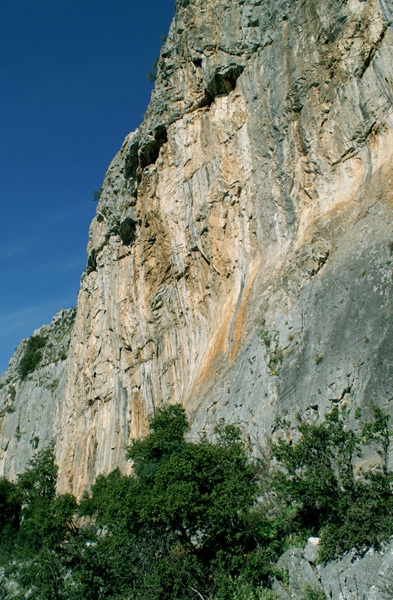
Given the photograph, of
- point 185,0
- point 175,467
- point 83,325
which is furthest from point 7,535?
point 185,0

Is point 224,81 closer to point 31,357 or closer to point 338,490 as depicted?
point 338,490

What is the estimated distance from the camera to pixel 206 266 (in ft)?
79.7

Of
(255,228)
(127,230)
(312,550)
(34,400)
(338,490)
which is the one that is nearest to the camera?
(312,550)

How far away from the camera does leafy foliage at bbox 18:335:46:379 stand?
2362 inches

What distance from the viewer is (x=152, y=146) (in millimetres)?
28812

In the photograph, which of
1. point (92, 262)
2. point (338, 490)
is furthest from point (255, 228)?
point (92, 262)

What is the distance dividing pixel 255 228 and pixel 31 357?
46939mm

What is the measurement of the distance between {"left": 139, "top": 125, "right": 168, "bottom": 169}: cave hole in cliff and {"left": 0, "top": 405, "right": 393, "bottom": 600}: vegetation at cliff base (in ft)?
63.6

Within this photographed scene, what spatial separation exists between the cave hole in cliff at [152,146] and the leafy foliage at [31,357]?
37612 mm

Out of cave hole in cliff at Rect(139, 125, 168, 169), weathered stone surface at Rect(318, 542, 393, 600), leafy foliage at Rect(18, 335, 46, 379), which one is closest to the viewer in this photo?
weathered stone surface at Rect(318, 542, 393, 600)

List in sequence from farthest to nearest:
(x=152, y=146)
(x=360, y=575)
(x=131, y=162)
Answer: (x=131, y=162) < (x=152, y=146) < (x=360, y=575)

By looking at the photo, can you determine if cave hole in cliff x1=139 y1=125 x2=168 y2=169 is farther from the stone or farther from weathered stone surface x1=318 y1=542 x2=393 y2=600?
weathered stone surface x1=318 y1=542 x2=393 y2=600

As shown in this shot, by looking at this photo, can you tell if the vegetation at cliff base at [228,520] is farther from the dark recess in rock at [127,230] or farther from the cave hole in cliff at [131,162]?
the cave hole in cliff at [131,162]

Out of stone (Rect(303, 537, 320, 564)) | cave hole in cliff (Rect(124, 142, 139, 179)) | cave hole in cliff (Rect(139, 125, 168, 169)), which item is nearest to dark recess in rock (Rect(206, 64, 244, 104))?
cave hole in cliff (Rect(139, 125, 168, 169))
